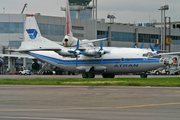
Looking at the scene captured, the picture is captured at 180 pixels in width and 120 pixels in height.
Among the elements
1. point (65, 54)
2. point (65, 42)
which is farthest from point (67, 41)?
point (65, 54)

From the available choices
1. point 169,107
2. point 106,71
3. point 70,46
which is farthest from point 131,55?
point 169,107

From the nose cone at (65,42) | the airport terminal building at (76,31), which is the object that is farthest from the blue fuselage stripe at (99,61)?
the airport terminal building at (76,31)

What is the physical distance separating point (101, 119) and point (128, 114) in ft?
4.50

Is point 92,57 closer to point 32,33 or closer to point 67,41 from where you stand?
point 67,41

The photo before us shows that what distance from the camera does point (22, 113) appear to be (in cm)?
1032

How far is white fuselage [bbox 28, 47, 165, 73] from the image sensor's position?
37.1 m

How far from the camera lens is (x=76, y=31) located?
263 feet

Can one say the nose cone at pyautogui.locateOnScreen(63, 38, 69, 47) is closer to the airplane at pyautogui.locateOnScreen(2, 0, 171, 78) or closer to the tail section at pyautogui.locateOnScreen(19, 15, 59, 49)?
the airplane at pyautogui.locateOnScreen(2, 0, 171, 78)

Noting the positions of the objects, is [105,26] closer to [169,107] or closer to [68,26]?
[68,26]

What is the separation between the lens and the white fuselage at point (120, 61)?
122 ft

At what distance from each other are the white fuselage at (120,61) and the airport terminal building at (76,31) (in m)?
20.5

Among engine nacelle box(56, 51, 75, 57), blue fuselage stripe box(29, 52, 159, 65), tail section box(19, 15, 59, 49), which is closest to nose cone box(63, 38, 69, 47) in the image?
engine nacelle box(56, 51, 75, 57)

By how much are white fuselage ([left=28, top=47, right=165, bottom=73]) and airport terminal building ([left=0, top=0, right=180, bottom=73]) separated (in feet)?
67.3

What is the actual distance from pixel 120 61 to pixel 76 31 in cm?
4321
